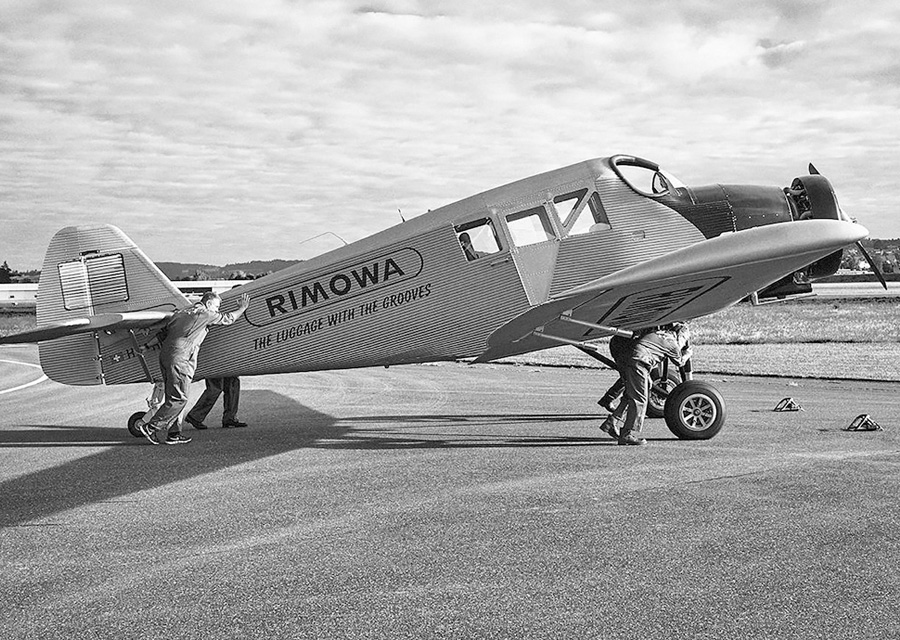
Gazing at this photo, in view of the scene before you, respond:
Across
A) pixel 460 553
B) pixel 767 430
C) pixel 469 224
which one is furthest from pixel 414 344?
pixel 460 553

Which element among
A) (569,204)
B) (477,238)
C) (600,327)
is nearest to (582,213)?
(569,204)

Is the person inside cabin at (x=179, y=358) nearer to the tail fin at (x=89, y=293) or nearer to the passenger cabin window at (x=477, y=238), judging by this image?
the tail fin at (x=89, y=293)

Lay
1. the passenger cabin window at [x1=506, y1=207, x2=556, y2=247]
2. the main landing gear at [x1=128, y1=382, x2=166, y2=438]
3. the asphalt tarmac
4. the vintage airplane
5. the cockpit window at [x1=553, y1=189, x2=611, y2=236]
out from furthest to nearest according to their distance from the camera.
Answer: the main landing gear at [x1=128, y1=382, x2=166, y2=438]
the passenger cabin window at [x1=506, y1=207, x2=556, y2=247]
the cockpit window at [x1=553, y1=189, x2=611, y2=236]
the vintage airplane
the asphalt tarmac

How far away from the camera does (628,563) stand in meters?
5.48

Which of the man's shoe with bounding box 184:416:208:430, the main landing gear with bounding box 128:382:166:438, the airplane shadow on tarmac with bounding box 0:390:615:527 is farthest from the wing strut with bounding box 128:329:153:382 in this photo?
the man's shoe with bounding box 184:416:208:430

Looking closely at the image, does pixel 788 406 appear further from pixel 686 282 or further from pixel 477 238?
pixel 477 238

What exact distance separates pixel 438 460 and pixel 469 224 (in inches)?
120

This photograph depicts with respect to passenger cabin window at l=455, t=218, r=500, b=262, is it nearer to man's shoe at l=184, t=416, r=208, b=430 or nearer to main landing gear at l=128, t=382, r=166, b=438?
main landing gear at l=128, t=382, r=166, b=438

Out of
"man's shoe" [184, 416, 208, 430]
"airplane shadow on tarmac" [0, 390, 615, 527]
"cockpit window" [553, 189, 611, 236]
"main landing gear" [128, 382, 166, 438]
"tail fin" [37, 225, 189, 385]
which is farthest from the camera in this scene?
"man's shoe" [184, 416, 208, 430]

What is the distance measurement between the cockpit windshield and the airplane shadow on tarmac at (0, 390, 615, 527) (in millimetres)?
3187

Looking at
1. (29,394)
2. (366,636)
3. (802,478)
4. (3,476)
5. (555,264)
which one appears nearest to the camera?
(366,636)

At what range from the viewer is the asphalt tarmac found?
15.1ft

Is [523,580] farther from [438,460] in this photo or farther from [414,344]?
[414,344]

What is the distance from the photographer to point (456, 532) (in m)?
6.39
